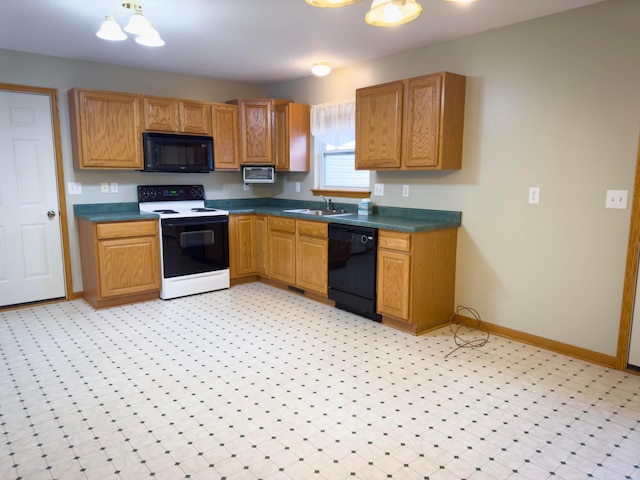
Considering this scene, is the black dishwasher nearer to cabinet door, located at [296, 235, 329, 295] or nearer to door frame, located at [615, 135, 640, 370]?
cabinet door, located at [296, 235, 329, 295]

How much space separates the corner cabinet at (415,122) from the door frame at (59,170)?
2.99 meters

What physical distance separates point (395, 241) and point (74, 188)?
3305 mm

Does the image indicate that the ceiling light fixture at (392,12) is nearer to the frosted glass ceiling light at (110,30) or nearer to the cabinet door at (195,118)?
the frosted glass ceiling light at (110,30)

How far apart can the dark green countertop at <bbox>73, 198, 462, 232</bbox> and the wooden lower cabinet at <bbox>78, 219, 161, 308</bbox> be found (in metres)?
0.11

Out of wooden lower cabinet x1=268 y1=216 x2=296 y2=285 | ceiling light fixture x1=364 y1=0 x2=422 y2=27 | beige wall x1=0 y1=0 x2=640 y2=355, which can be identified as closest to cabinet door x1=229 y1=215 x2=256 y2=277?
wooden lower cabinet x1=268 y1=216 x2=296 y2=285

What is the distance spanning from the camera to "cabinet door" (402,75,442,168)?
11.3ft

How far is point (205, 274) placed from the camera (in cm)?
473

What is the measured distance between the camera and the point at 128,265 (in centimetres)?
425

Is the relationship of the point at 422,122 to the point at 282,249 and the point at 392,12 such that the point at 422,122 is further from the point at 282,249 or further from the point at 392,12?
the point at 282,249

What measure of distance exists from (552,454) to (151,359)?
2530mm

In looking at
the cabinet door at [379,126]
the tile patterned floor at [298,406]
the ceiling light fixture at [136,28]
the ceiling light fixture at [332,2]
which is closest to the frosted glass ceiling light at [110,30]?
the ceiling light fixture at [136,28]

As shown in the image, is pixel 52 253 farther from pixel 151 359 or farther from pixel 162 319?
pixel 151 359

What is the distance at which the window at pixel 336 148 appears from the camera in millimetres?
4605

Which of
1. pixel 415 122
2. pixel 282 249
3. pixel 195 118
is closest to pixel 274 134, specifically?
pixel 195 118
